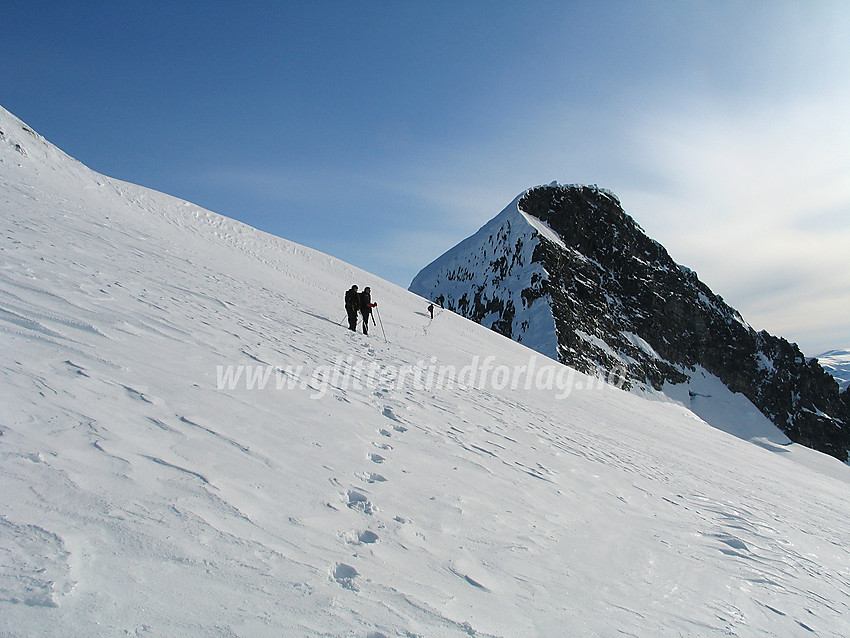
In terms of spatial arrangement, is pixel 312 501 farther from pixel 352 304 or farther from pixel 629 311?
pixel 629 311

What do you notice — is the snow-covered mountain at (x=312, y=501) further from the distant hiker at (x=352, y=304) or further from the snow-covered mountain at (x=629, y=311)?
the snow-covered mountain at (x=629, y=311)

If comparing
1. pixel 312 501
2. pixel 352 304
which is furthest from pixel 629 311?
pixel 312 501

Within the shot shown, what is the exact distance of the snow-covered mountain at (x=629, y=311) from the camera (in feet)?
216

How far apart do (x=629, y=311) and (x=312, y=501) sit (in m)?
81.4

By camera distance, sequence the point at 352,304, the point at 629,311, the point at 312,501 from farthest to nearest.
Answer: the point at 629,311
the point at 352,304
the point at 312,501

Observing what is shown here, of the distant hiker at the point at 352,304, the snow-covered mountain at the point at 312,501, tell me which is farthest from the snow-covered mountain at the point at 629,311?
the snow-covered mountain at the point at 312,501

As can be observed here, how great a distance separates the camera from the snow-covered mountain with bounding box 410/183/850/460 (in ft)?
216

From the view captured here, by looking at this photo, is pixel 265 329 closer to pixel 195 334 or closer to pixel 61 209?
pixel 195 334

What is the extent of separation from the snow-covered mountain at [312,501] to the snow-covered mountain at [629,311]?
2071 inches

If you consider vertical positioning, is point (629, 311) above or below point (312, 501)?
above

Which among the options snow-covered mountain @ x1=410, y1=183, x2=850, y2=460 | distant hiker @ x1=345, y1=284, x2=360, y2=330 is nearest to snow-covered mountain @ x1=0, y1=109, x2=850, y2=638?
distant hiker @ x1=345, y1=284, x2=360, y2=330

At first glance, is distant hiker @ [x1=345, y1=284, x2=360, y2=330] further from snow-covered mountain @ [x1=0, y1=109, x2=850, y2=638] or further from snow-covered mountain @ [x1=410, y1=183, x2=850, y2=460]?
snow-covered mountain @ [x1=410, y1=183, x2=850, y2=460]

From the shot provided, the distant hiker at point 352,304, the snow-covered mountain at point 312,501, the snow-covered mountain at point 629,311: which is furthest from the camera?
the snow-covered mountain at point 629,311

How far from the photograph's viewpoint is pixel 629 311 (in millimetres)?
77188
